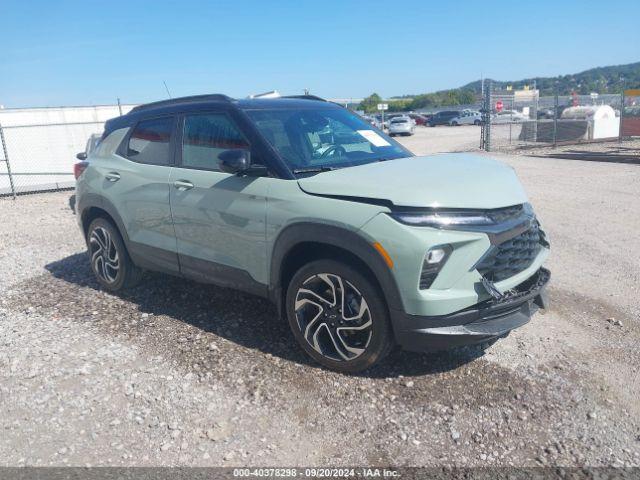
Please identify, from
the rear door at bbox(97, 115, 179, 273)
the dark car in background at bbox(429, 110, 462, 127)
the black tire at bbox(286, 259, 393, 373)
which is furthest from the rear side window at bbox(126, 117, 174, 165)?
the dark car in background at bbox(429, 110, 462, 127)

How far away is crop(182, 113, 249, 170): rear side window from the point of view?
423 cm

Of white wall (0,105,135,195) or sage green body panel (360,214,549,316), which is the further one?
white wall (0,105,135,195)

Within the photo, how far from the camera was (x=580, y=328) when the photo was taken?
434cm

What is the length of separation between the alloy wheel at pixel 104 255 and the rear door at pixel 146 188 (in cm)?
41

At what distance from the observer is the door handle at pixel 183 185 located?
4.40 metres

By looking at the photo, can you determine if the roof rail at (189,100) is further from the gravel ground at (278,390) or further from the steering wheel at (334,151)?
the gravel ground at (278,390)

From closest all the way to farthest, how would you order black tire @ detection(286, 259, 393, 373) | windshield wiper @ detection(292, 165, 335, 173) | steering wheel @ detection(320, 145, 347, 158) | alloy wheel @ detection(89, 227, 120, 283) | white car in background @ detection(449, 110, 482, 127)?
black tire @ detection(286, 259, 393, 373), windshield wiper @ detection(292, 165, 335, 173), steering wheel @ detection(320, 145, 347, 158), alloy wheel @ detection(89, 227, 120, 283), white car in background @ detection(449, 110, 482, 127)

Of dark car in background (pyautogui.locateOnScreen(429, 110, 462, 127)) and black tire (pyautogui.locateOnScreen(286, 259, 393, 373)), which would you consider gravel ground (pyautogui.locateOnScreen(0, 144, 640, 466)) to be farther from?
dark car in background (pyautogui.locateOnScreen(429, 110, 462, 127))

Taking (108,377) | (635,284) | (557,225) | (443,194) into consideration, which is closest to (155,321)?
(108,377)

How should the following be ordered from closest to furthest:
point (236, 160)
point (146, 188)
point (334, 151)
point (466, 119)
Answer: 1. point (236, 160)
2. point (334, 151)
3. point (146, 188)
4. point (466, 119)

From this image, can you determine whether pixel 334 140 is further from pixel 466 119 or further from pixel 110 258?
pixel 466 119

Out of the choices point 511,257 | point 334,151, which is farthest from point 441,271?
point 334,151

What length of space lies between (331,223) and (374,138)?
5.05 ft

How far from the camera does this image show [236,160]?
3.78 m
